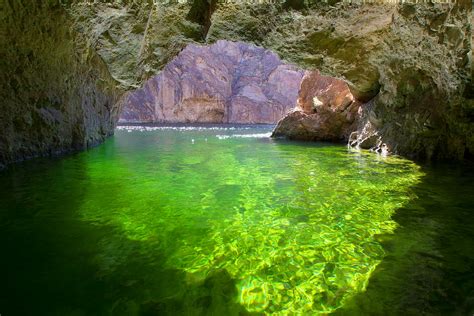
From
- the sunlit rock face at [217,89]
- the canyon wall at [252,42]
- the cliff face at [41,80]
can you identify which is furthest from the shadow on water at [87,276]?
the sunlit rock face at [217,89]

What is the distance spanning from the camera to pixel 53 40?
6.69 m

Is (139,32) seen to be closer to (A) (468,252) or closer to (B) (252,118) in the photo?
(A) (468,252)

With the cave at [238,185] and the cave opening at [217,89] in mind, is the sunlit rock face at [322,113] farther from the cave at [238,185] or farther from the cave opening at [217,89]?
the cave opening at [217,89]

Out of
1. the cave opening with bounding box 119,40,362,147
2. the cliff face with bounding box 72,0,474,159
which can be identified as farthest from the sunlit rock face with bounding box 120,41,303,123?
the cliff face with bounding box 72,0,474,159

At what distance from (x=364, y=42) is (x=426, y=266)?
7.66 meters

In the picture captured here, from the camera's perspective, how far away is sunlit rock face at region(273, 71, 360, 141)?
14918mm

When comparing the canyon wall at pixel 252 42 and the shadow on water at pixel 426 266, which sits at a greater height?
the canyon wall at pixel 252 42

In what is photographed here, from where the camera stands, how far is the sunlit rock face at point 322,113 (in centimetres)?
1492

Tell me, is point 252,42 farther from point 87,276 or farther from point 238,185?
point 87,276

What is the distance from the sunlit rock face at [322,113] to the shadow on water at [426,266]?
1155cm

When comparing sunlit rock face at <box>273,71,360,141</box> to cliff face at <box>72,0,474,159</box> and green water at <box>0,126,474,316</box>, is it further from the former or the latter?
green water at <box>0,126,474,316</box>

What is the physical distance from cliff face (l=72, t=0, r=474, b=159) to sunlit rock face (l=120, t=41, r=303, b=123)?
44506 millimetres

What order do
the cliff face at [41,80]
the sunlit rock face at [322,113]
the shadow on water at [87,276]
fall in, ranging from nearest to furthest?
the shadow on water at [87,276], the cliff face at [41,80], the sunlit rock face at [322,113]

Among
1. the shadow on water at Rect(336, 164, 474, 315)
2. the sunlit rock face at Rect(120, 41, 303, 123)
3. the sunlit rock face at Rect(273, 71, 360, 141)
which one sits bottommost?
the shadow on water at Rect(336, 164, 474, 315)
